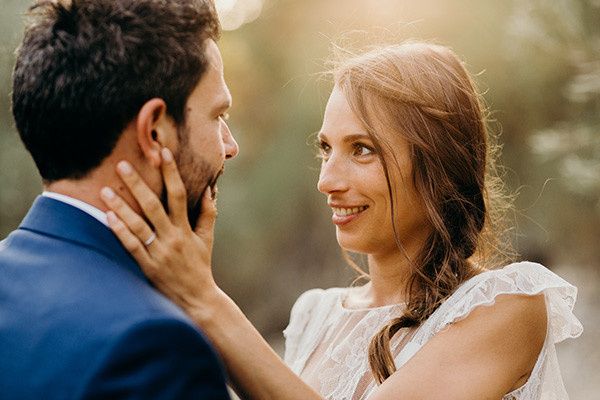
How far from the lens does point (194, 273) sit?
7.19 ft

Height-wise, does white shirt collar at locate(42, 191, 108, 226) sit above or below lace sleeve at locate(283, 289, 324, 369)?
above

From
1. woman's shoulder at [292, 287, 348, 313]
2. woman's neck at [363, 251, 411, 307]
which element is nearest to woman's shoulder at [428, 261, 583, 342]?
woman's neck at [363, 251, 411, 307]

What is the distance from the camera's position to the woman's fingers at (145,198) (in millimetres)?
1975

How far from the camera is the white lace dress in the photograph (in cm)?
277

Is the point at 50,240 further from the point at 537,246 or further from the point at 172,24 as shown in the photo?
the point at 537,246

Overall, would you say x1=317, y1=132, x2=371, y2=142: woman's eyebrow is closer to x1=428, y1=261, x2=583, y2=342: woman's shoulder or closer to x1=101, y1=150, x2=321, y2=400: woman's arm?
x1=428, y1=261, x2=583, y2=342: woman's shoulder

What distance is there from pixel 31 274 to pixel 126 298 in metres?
0.27

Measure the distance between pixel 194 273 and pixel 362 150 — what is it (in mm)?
1059

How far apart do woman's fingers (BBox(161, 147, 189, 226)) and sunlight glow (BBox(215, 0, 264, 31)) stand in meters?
8.78

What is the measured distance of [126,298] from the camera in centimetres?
176

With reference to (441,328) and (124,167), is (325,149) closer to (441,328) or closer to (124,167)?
(441,328)

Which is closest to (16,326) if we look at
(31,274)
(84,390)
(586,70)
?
(31,274)

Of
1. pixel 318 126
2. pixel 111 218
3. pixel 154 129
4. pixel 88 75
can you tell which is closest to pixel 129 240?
pixel 111 218

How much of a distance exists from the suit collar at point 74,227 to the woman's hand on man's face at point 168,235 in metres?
0.03
